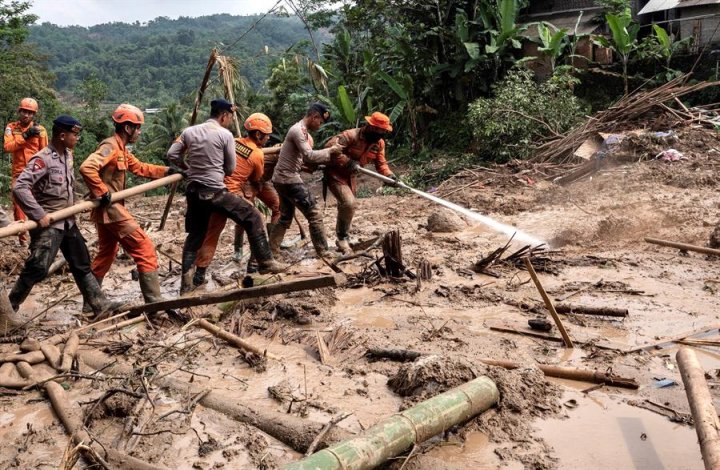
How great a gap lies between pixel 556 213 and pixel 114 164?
21.2ft

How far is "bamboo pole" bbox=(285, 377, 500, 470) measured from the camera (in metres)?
2.99

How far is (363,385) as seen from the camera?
4.30m

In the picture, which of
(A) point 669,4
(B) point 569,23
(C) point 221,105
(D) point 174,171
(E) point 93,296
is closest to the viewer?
(E) point 93,296

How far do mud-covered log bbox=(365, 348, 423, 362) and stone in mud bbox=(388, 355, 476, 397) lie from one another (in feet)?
1.34

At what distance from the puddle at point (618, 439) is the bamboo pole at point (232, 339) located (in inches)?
79.1

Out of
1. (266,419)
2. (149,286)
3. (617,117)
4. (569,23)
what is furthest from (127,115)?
(569,23)

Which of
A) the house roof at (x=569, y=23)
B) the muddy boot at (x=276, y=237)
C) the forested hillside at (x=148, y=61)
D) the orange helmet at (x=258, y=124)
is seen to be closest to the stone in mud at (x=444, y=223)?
the muddy boot at (x=276, y=237)

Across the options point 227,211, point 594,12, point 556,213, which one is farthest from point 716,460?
point 594,12

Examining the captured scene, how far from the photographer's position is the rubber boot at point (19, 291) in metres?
5.61

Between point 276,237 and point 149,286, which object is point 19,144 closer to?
point 276,237

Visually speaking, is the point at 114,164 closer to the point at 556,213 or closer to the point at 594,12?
the point at 556,213

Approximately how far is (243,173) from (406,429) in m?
4.41

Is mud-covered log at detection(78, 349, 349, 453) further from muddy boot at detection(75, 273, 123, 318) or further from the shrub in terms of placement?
the shrub

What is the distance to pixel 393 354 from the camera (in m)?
4.67
